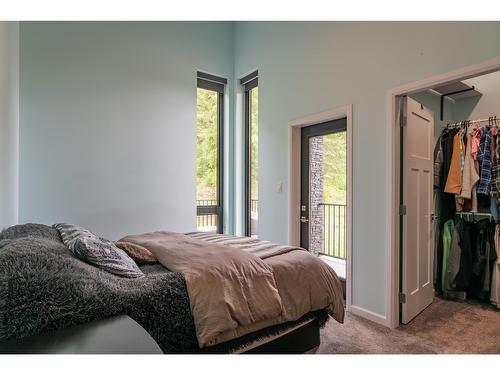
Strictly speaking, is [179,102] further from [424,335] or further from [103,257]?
[424,335]

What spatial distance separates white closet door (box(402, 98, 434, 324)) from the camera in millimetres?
2379

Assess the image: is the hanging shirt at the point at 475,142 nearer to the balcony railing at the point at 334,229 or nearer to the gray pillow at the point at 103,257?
the balcony railing at the point at 334,229

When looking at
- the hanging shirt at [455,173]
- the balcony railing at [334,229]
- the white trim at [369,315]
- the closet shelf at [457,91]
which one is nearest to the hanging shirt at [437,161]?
the hanging shirt at [455,173]

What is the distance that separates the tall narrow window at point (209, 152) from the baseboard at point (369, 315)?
2.33m

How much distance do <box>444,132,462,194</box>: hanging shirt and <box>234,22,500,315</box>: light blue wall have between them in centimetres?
108

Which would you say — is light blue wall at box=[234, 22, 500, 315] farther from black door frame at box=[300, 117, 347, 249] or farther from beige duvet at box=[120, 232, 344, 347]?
beige duvet at box=[120, 232, 344, 347]

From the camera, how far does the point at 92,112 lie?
10.5 feet

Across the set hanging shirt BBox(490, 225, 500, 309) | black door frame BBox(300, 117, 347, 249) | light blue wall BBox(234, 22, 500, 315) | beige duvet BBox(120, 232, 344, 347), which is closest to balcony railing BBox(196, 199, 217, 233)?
light blue wall BBox(234, 22, 500, 315)

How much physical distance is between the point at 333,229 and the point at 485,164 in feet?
5.05

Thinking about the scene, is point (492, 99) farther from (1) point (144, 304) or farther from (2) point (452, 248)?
(1) point (144, 304)

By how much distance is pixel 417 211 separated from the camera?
252cm

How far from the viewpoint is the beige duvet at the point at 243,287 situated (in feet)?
4.57
